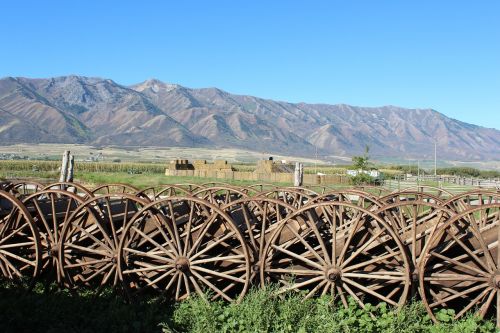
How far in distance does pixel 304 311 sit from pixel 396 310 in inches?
50.3

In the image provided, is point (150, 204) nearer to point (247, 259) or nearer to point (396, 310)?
point (247, 259)

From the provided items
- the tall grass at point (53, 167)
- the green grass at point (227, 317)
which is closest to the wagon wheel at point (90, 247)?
the green grass at point (227, 317)

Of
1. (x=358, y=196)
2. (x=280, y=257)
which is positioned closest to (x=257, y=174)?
(x=358, y=196)

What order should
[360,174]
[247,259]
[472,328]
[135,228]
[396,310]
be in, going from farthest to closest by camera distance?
[360,174] < [135,228] < [247,259] < [396,310] < [472,328]

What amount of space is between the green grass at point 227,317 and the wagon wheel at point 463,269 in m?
0.29

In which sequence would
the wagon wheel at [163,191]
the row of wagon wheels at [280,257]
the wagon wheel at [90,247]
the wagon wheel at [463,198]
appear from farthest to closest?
the wagon wheel at [163,191] → the wagon wheel at [463,198] → the wagon wheel at [90,247] → the row of wagon wheels at [280,257]

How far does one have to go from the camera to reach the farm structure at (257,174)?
45750 mm

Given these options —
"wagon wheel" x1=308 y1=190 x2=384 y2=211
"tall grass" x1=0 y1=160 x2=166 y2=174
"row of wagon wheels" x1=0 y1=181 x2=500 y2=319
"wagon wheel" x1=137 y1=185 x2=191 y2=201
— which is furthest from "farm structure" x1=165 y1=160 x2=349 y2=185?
"row of wagon wheels" x1=0 y1=181 x2=500 y2=319

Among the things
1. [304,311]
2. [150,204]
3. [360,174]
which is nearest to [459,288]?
[304,311]

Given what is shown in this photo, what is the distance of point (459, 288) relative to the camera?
24.8 ft

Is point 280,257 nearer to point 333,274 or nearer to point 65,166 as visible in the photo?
point 333,274

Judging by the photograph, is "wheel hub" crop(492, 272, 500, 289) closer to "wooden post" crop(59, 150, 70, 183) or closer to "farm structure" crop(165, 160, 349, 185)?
"wooden post" crop(59, 150, 70, 183)

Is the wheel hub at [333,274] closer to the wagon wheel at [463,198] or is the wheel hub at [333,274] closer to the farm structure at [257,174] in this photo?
the wagon wheel at [463,198]

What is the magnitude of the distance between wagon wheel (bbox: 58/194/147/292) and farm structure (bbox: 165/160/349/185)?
35569 millimetres
